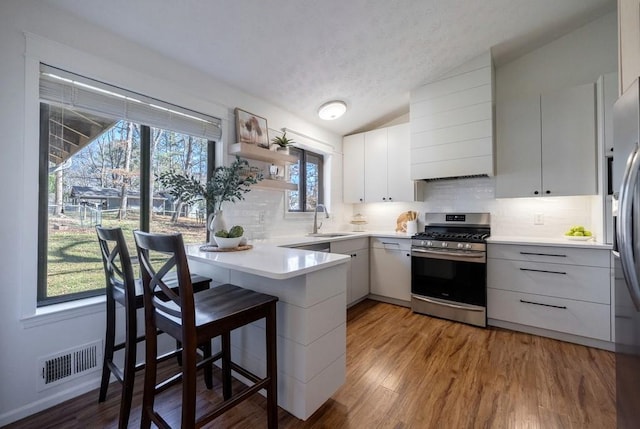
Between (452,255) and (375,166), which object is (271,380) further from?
(375,166)

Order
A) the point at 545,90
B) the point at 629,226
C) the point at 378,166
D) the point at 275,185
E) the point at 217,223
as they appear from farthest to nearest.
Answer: the point at 378,166 → the point at 545,90 → the point at 275,185 → the point at 217,223 → the point at 629,226

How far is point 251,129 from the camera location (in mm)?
2695

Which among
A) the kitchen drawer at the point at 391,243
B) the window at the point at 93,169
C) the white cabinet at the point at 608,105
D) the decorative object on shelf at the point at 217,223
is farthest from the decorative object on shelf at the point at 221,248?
the white cabinet at the point at 608,105

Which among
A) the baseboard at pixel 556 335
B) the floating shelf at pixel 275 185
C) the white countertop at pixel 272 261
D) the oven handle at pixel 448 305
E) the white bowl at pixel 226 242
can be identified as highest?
the floating shelf at pixel 275 185

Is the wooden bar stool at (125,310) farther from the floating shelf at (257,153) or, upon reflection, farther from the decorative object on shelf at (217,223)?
the floating shelf at (257,153)

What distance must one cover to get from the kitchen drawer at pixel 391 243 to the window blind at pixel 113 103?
2.30 meters

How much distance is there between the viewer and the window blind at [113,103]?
1.62 m

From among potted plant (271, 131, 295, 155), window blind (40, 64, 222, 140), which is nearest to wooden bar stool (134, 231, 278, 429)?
window blind (40, 64, 222, 140)

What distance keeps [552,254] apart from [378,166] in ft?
6.97

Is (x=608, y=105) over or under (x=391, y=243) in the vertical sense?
over

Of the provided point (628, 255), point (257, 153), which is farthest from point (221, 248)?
point (628, 255)

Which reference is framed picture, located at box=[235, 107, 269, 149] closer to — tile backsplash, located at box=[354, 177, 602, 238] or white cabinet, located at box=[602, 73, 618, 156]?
tile backsplash, located at box=[354, 177, 602, 238]

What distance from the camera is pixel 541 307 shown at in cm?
256

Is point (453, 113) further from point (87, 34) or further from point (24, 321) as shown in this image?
point (24, 321)
